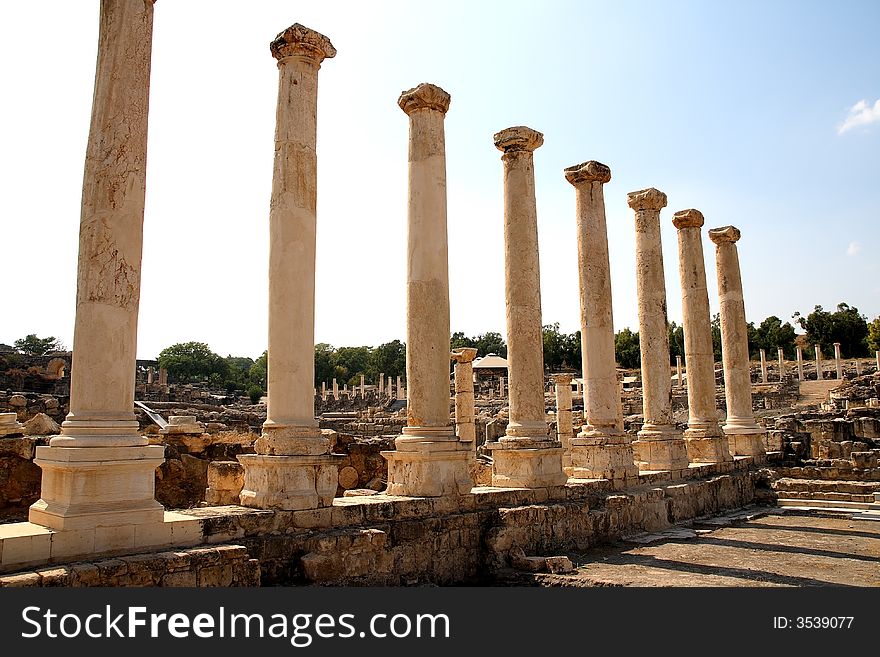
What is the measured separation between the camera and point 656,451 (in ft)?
59.5

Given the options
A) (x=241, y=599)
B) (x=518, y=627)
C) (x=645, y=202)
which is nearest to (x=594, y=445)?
(x=645, y=202)

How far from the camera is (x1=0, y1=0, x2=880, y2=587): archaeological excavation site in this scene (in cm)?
782

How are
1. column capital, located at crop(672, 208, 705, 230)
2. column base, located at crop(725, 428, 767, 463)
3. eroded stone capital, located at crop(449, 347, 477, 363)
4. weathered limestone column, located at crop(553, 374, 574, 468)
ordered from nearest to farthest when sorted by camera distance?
1. column capital, located at crop(672, 208, 705, 230)
2. column base, located at crop(725, 428, 767, 463)
3. eroded stone capital, located at crop(449, 347, 477, 363)
4. weathered limestone column, located at crop(553, 374, 574, 468)

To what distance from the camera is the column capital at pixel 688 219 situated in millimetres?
21031

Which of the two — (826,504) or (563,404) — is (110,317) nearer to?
(826,504)

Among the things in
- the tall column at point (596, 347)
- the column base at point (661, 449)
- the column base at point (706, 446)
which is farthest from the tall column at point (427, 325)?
the column base at point (706, 446)

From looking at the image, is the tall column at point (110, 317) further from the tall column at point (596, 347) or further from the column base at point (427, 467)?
the tall column at point (596, 347)

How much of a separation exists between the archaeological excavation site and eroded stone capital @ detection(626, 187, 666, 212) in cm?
6

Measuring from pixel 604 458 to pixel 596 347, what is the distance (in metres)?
2.48

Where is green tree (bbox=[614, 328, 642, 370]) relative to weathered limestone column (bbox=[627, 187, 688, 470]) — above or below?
above

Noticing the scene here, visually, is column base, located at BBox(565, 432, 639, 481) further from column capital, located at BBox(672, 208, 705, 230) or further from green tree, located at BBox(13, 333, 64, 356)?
green tree, located at BBox(13, 333, 64, 356)

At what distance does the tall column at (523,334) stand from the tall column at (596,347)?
2327mm

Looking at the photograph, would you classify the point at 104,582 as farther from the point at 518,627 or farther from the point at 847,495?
the point at 847,495

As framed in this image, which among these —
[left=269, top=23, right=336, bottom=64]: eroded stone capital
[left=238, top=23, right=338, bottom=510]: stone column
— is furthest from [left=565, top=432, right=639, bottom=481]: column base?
[left=269, top=23, right=336, bottom=64]: eroded stone capital
